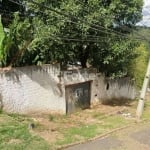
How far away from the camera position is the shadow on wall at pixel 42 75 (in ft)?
47.9

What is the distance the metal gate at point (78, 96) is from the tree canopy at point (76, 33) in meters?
1.50

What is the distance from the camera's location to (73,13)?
1644cm

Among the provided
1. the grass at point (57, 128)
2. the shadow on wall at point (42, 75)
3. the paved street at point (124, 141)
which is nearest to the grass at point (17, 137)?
the grass at point (57, 128)

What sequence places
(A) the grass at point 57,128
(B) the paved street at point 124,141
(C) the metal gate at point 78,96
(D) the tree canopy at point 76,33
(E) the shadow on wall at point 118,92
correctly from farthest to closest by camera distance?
(E) the shadow on wall at point 118,92 → (C) the metal gate at point 78,96 → (D) the tree canopy at point 76,33 → (B) the paved street at point 124,141 → (A) the grass at point 57,128

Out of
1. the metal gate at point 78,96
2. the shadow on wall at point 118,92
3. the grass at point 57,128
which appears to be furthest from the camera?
the shadow on wall at point 118,92

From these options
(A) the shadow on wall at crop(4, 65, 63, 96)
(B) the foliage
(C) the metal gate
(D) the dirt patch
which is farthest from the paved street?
(B) the foliage

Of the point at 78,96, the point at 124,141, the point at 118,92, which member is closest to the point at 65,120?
the point at 78,96

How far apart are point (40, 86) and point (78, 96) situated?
10.6 feet

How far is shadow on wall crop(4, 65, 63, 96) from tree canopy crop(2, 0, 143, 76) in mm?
676

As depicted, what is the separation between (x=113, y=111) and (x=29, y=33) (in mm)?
6458

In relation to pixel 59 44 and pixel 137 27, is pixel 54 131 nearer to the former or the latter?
pixel 59 44

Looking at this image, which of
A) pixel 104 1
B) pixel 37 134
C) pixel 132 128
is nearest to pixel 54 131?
pixel 37 134

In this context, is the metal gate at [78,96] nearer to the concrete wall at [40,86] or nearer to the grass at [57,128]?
the concrete wall at [40,86]

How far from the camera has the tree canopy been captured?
16.1 m
